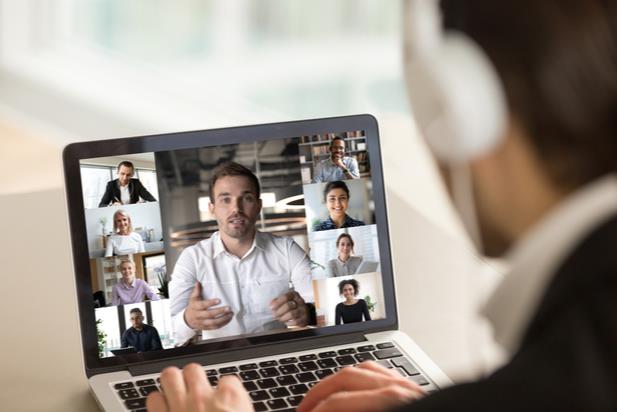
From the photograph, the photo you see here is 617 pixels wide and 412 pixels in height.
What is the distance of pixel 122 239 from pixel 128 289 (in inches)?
2.1

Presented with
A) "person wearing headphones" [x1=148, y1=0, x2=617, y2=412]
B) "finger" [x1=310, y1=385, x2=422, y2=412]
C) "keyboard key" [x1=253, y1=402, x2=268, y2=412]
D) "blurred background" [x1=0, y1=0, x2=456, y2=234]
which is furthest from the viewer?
"blurred background" [x1=0, y1=0, x2=456, y2=234]

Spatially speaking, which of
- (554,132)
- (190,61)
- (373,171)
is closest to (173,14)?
(190,61)

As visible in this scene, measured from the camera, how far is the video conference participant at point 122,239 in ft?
3.41

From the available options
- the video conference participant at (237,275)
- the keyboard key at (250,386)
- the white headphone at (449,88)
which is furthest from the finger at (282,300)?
the white headphone at (449,88)

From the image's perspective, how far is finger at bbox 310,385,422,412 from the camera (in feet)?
2.32

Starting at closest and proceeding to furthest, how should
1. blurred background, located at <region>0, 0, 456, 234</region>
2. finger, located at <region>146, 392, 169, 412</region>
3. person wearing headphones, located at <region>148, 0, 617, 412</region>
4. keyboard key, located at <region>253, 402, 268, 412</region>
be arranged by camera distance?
person wearing headphones, located at <region>148, 0, 617, 412</region> → finger, located at <region>146, 392, 169, 412</region> → keyboard key, located at <region>253, 402, 268, 412</region> → blurred background, located at <region>0, 0, 456, 234</region>

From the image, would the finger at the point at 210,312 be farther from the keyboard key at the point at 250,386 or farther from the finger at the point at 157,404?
the finger at the point at 157,404

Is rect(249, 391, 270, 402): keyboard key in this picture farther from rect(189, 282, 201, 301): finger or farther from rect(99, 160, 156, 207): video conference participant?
rect(99, 160, 156, 207): video conference participant

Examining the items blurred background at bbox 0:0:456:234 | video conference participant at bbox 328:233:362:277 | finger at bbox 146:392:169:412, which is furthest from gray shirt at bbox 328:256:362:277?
blurred background at bbox 0:0:456:234

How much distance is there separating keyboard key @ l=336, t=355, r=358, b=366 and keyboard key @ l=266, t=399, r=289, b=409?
104mm

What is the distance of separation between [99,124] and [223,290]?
8.43 ft

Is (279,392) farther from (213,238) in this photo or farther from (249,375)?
(213,238)

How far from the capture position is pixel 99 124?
351cm

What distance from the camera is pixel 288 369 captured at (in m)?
1.03
